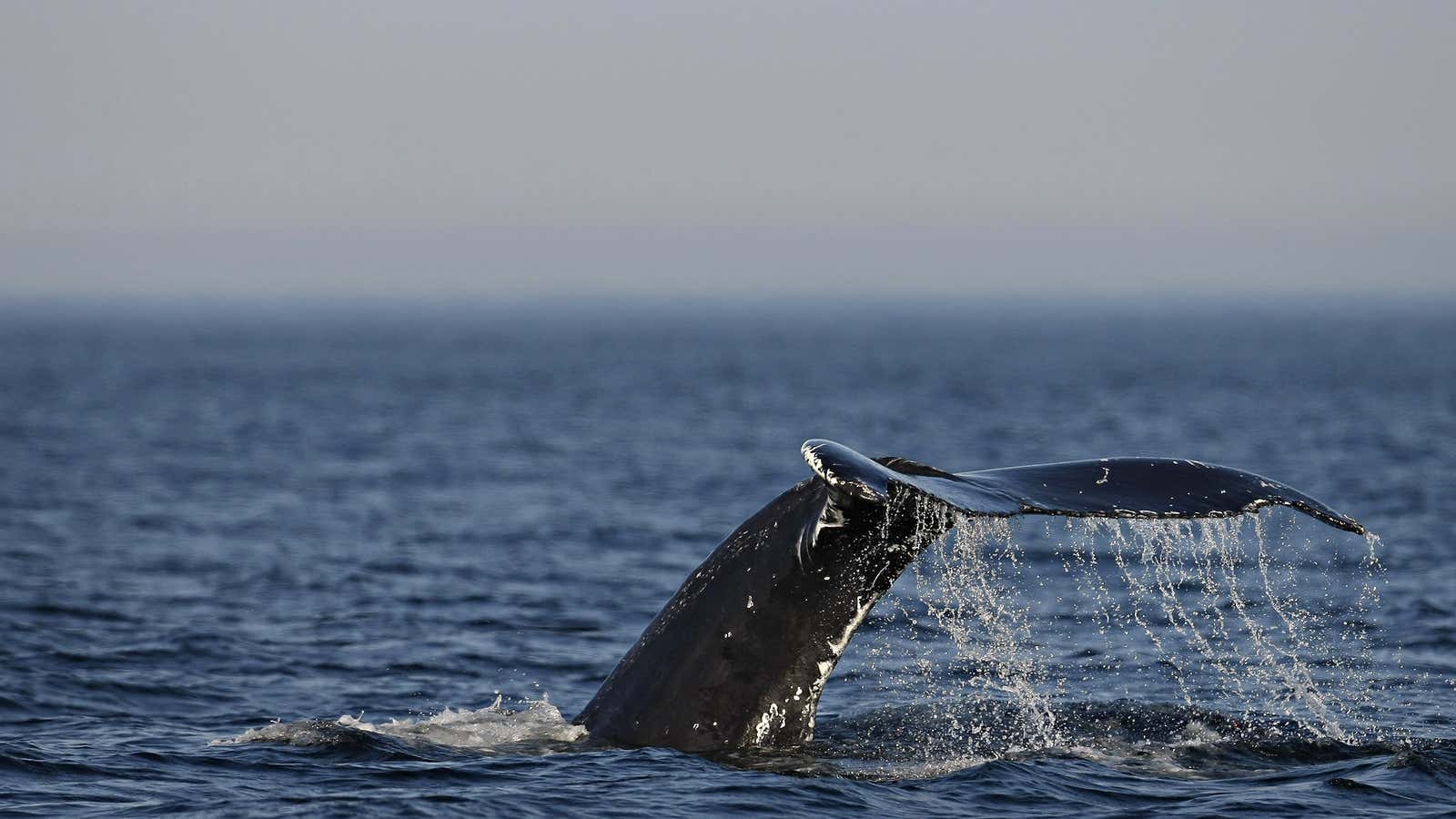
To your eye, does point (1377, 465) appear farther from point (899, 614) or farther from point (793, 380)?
point (793, 380)

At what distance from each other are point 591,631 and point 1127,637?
4.32 meters

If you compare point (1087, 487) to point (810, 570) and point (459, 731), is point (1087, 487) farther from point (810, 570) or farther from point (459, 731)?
point (459, 731)

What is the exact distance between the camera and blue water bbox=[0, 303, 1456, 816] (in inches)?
329

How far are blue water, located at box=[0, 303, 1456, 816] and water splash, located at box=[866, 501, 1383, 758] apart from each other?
2.5 inches

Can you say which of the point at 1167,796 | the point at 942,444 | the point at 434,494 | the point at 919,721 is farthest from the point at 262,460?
the point at 1167,796

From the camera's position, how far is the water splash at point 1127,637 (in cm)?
959

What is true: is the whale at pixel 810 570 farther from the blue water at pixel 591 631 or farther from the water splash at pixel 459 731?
the water splash at pixel 459 731

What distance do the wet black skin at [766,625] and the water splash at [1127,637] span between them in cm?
34

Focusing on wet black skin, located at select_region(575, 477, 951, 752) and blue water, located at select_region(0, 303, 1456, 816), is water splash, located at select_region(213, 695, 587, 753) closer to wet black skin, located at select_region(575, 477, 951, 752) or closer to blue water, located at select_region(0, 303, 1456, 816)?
blue water, located at select_region(0, 303, 1456, 816)

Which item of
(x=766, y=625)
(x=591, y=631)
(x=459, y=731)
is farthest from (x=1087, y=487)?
(x=591, y=631)

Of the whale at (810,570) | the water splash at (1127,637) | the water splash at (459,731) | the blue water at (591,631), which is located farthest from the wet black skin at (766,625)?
the water splash at (459,731)

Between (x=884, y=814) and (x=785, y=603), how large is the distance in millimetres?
1058

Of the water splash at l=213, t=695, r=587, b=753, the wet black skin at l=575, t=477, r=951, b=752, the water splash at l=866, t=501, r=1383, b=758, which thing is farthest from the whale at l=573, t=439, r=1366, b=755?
the water splash at l=213, t=695, r=587, b=753

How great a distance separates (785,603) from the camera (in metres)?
7.54
